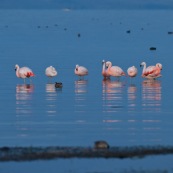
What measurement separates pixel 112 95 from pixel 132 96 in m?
0.55

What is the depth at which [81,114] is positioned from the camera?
19625 millimetres

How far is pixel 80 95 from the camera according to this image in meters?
23.5

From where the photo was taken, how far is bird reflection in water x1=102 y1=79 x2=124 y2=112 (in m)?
20.9

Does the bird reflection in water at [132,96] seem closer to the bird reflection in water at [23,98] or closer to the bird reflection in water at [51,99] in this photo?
the bird reflection in water at [51,99]

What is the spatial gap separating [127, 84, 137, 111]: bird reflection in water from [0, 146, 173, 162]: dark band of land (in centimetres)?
617

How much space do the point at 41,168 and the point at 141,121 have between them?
18.2 ft

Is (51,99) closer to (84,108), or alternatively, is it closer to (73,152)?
(84,108)

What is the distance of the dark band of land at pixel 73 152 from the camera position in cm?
1384

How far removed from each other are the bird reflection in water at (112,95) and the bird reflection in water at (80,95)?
49 cm

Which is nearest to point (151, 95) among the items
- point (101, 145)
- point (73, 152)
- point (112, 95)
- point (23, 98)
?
point (112, 95)

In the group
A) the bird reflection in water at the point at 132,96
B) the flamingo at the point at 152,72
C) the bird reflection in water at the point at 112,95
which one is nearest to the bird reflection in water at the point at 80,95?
the bird reflection in water at the point at 112,95

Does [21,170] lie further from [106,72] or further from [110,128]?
[106,72]

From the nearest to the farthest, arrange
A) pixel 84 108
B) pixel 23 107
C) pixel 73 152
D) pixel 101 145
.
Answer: pixel 73 152 < pixel 101 145 < pixel 84 108 < pixel 23 107

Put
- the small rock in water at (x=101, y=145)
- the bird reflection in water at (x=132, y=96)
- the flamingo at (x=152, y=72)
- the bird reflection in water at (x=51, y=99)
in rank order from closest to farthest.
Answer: the small rock in water at (x=101, y=145) → the bird reflection in water at (x=51, y=99) → the bird reflection in water at (x=132, y=96) → the flamingo at (x=152, y=72)
